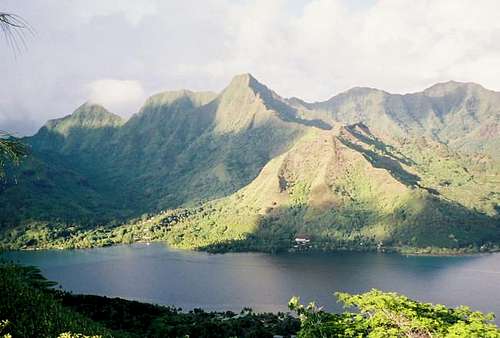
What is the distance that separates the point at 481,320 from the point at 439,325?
2969 mm

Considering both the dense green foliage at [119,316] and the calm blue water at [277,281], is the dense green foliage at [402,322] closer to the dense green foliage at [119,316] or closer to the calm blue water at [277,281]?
the dense green foliage at [119,316]

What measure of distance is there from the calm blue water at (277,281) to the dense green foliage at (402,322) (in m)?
104

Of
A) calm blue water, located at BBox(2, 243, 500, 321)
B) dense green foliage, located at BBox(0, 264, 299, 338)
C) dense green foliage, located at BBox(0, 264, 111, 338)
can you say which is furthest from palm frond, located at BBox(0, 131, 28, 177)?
calm blue water, located at BBox(2, 243, 500, 321)

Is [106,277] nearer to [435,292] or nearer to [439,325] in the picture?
[435,292]

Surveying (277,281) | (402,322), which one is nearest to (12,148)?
(402,322)

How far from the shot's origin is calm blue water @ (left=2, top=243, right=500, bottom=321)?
146 m

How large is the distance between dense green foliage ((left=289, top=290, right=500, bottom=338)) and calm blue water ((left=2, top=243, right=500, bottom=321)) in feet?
342

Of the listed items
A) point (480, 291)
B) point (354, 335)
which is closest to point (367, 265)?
point (480, 291)

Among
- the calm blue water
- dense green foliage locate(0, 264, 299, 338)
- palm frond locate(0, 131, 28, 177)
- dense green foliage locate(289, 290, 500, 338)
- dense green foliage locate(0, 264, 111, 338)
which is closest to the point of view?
palm frond locate(0, 131, 28, 177)

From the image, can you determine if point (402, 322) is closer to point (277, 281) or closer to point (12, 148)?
point (12, 148)

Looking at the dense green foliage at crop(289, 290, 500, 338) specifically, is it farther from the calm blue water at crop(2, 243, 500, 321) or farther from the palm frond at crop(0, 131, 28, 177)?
the calm blue water at crop(2, 243, 500, 321)

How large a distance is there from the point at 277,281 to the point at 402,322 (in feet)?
466

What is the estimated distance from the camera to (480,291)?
495 feet

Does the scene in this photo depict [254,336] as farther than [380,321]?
Yes
